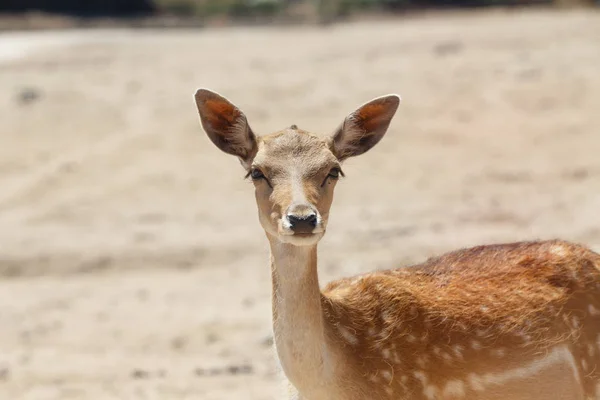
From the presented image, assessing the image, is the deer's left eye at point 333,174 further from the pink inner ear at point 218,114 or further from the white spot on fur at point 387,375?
the white spot on fur at point 387,375

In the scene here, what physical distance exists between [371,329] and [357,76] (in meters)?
14.3

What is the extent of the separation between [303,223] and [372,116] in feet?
3.88

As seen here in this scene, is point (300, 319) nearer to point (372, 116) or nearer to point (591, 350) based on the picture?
point (372, 116)

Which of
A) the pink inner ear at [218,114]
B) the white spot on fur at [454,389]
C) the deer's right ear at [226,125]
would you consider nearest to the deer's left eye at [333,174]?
the deer's right ear at [226,125]

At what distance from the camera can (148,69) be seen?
2136 centimetres

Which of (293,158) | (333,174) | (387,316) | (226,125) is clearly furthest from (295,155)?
(387,316)

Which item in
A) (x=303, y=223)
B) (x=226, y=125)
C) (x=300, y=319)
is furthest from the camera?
(x=226, y=125)

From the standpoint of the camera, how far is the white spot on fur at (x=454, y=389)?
5656mm

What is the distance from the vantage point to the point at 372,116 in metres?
6.13

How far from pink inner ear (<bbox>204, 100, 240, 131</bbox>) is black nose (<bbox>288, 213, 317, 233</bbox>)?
0.95 metres

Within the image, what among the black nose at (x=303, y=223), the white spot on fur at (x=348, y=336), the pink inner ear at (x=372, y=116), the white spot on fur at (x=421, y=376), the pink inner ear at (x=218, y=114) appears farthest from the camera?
the pink inner ear at (x=372, y=116)

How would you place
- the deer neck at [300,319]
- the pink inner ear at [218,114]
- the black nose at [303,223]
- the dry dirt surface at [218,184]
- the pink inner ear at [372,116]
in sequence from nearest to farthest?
the black nose at [303,223], the deer neck at [300,319], the pink inner ear at [218,114], the pink inner ear at [372,116], the dry dirt surface at [218,184]

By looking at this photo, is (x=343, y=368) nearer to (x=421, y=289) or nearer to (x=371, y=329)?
(x=371, y=329)

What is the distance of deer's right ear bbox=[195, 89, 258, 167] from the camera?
5848 millimetres
